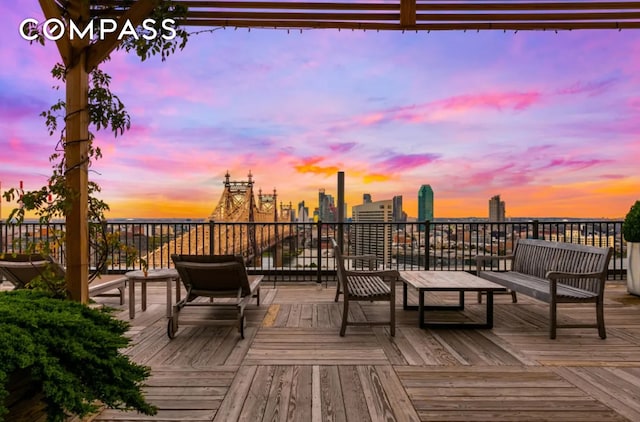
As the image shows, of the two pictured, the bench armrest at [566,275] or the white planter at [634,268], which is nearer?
the bench armrest at [566,275]

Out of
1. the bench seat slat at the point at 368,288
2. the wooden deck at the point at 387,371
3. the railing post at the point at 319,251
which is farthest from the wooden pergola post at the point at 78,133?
the railing post at the point at 319,251

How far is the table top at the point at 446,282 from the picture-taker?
362cm

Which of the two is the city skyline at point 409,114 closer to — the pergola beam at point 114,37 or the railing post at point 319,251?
the railing post at point 319,251

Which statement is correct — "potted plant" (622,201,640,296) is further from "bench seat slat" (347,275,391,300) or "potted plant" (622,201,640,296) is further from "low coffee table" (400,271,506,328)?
"bench seat slat" (347,275,391,300)

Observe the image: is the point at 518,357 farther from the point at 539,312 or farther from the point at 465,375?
the point at 539,312

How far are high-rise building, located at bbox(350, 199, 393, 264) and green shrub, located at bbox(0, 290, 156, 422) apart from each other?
4.54m

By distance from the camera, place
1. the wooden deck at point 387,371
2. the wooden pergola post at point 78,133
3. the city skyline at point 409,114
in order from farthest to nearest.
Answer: the city skyline at point 409,114, the wooden pergola post at point 78,133, the wooden deck at point 387,371

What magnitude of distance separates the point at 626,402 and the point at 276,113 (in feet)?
31.3

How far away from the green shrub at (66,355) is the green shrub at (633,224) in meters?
6.45

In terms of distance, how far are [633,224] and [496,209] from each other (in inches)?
82.9

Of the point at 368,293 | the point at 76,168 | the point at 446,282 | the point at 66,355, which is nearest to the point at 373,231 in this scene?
the point at 446,282

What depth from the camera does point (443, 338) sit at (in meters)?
3.38

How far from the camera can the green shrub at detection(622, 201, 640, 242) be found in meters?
5.05

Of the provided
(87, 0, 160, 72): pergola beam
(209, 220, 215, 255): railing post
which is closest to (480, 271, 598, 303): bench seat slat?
(87, 0, 160, 72): pergola beam
